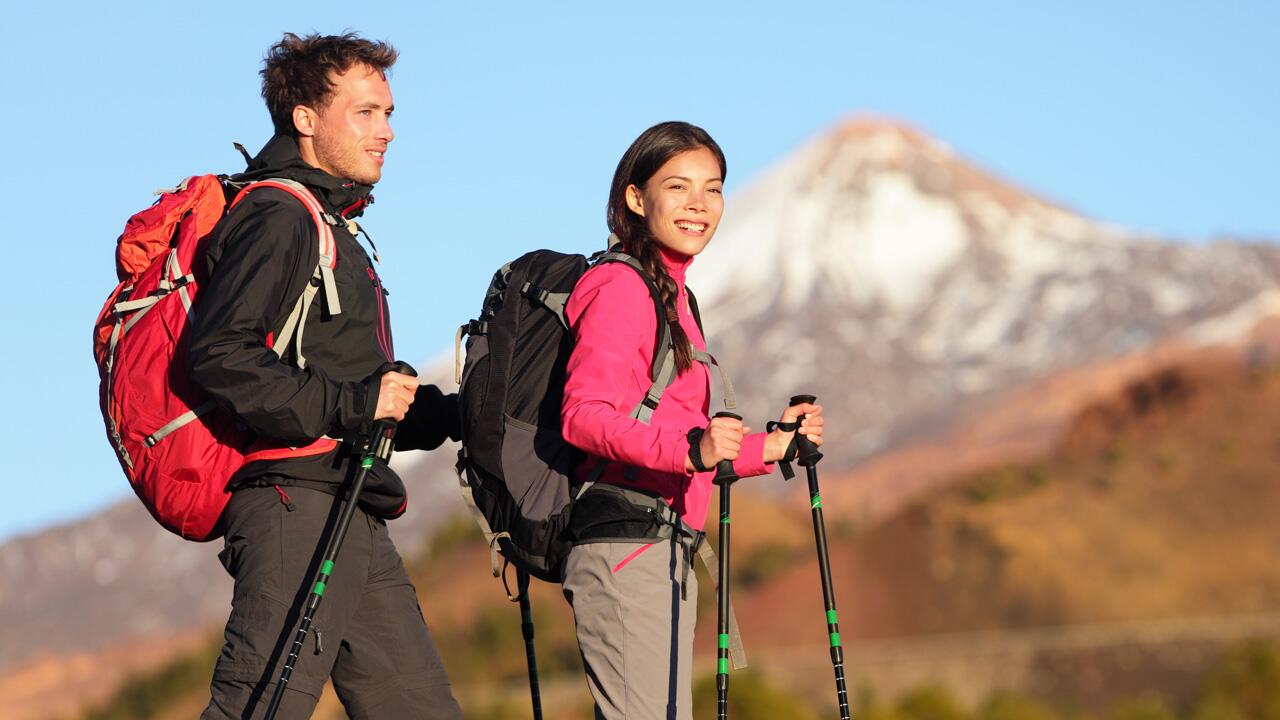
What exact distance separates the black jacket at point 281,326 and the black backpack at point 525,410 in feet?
0.96

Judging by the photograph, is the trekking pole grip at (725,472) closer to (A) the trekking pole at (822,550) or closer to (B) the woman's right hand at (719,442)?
(B) the woman's right hand at (719,442)

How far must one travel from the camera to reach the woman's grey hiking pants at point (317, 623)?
177 inches

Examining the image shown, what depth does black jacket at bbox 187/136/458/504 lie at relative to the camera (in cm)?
445

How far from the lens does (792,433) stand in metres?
4.70

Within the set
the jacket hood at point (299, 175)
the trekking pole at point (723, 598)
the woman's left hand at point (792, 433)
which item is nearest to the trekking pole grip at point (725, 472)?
the trekking pole at point (723, 598)

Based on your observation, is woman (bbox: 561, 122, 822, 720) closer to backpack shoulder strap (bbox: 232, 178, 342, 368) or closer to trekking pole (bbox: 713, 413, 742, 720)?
trekking pole (bbox: 713, 413, 742, 720)

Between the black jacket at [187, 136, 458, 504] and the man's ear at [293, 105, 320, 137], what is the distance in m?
0.05

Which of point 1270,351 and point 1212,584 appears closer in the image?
point 1212,584

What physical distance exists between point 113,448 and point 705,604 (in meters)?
28.9

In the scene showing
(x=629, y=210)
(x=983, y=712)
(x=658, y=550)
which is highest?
(x=983, y=712)

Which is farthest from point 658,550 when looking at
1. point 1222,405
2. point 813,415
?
point 1222,405

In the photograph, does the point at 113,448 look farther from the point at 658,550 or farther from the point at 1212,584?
the point at 1212,584

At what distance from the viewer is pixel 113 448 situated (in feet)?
15.1

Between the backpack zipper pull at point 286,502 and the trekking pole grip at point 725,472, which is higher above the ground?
A: the trekking pole grip at point 725,472
